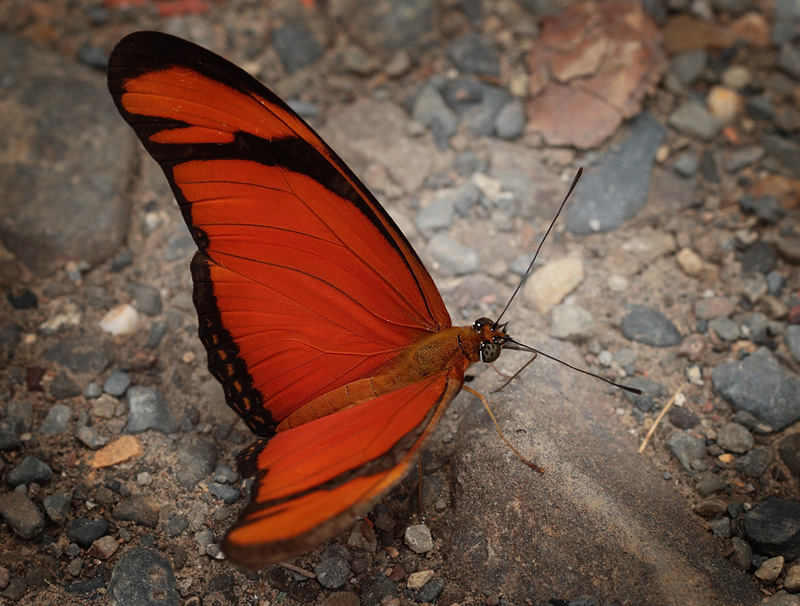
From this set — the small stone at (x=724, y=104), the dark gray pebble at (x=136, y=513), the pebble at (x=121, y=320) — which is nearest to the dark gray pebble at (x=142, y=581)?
the dark gray pebble at (x=136, y=513)

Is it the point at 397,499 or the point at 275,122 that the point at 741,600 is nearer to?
the point at 397,499

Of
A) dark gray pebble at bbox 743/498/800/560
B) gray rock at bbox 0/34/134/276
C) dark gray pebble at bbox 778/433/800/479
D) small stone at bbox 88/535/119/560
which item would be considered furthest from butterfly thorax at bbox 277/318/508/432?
gray rock at bbox 0/34/134/276

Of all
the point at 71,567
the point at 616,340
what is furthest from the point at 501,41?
the point at 71,567

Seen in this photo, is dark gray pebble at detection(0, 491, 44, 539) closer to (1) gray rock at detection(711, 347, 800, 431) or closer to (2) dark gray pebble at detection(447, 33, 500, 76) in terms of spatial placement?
(1) gray rock at detection(711, 347, 800, 431)

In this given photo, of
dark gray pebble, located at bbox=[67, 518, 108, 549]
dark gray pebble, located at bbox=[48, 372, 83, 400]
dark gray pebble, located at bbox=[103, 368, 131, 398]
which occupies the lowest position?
dark gray pebble, located at bbox=[67, 518, 108, 549]

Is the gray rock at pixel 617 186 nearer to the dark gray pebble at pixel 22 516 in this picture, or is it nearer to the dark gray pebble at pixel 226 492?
the dark gray pebble at pixel 226 492
